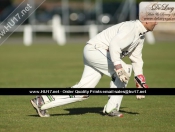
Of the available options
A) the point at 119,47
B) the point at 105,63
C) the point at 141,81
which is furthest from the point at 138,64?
the point at 119,47

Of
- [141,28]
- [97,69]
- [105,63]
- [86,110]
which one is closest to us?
[141,28]

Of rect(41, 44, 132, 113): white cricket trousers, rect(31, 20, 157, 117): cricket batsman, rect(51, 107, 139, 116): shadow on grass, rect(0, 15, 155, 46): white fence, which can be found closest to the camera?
rect(31, 20, 157, 117): cricket batsman

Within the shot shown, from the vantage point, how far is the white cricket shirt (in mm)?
10070

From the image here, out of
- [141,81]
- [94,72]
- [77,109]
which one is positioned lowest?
[77,109]

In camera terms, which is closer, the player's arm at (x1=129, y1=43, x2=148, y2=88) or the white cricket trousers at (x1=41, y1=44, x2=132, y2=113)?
the white cricket trousers at (x1=41, y1=44, x2=132, y2=113)

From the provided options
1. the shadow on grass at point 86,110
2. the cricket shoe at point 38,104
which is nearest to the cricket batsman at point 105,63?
the cricket shoe at point 38,104

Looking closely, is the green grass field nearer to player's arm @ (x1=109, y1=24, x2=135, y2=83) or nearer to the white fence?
player's arm @ (x1=109, y1=24, x2=135, y2=83)

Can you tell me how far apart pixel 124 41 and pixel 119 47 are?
0.48ft

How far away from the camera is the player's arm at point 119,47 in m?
10.0

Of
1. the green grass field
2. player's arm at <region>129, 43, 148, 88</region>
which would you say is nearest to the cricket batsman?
player's arm at <region>129, 43, 148, 88</region>

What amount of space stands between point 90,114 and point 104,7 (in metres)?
37.2

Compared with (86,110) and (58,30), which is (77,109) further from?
(58,30)

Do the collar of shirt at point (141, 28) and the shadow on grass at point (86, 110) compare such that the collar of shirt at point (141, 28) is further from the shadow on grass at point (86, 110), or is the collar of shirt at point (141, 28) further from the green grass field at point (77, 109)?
the shadow on grass at point (86, 110)

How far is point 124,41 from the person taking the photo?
1012cm
